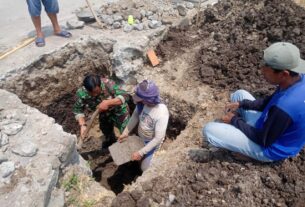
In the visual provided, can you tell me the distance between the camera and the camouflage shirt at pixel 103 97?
5.02 m

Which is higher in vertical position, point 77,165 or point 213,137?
point 213,137

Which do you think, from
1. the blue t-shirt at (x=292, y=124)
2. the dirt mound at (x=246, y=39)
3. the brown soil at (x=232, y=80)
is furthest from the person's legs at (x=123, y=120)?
the blue t-shirt at (x=292, y=124)

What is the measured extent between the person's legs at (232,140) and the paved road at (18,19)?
3934 mm

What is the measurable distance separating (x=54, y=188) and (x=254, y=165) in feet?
6.98

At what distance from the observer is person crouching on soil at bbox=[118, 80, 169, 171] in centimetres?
430

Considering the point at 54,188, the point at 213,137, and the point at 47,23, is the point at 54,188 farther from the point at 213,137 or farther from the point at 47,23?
the point at 47,23

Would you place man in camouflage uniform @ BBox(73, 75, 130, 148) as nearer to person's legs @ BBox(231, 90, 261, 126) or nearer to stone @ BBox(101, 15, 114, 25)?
person's legs @ BBox(231, 90, 261, 126)

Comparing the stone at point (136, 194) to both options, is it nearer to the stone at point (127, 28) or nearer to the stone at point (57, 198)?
the stone at point (57, 198)

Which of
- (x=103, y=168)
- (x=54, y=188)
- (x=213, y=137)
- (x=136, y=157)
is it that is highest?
(x=213, y=137)

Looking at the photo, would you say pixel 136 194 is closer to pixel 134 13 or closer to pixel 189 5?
Answer: pixel 134 13

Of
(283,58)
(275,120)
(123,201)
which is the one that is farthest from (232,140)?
(123,201)

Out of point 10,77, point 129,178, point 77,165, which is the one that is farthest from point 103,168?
point 10,77

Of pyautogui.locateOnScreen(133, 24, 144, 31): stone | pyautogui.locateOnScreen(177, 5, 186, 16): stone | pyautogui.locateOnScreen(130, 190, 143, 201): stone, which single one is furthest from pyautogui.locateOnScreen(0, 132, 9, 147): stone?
pyautogui.locateOnScreen(177, 5, 186, 16): stone

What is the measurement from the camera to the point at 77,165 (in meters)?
4.14
